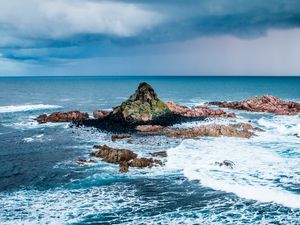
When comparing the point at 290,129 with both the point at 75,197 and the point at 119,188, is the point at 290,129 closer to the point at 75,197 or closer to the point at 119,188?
the point at 119,188

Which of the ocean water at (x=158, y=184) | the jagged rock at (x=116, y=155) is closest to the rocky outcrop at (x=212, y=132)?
the ocean water at (x=158, y=184)

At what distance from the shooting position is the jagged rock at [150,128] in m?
58.7

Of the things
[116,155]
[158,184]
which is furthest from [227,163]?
[116,155]

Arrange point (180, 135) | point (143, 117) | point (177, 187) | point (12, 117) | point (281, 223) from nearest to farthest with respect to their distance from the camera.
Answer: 1. point (281, 223)
2. point (177, 187)
3. point (180, 135)
4. point (143, 117)
5. point (12, 117)

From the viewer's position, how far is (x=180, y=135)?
53.8 meters

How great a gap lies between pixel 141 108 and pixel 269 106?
3347cm

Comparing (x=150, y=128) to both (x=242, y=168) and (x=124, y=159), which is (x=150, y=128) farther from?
(x=242, y=168)

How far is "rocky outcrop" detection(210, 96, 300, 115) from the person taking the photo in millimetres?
81125

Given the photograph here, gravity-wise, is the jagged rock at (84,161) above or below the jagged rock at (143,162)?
below

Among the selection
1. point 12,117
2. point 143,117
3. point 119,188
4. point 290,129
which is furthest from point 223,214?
point 12,117

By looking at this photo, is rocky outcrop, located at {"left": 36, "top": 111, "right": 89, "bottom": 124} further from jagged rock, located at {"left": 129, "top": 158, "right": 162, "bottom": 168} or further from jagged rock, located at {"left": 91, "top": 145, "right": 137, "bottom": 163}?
jagged rock, located at {"left": 129, "top": 158, "right": 162, "bottom": 168}

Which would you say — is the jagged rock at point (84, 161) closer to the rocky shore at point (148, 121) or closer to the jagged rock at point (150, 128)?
the rocky shore at point (148, 121)

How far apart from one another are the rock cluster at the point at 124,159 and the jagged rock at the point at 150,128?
619 inches

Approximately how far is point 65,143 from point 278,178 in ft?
90.8
